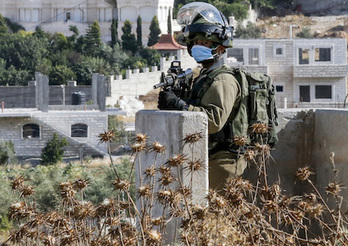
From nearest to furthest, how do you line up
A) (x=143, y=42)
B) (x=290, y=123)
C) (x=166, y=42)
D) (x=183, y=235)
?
(x=183, y=235)
(x=290, y=123)
(x=166, y=42)
(x=143, y=42)

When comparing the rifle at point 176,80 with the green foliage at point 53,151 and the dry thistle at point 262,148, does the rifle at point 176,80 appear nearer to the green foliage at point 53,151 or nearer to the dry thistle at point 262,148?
the dry thistle at point 262,148

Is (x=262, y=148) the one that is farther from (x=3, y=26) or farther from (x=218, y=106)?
(x=3, y=26)

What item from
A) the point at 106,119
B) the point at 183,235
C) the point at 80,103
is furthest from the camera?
the point at 80,103

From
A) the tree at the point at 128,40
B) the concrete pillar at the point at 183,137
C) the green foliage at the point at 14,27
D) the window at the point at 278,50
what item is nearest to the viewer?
the concrete pillar at the point at 183,137

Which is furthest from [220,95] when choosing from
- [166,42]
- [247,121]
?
[166,42]

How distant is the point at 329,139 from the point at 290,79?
Result: 153ft

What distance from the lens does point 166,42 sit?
270 ft

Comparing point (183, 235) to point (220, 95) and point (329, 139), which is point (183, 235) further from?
point (329, 139)

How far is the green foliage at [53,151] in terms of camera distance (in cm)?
4500

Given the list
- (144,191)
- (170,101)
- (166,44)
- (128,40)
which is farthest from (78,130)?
(144,191)

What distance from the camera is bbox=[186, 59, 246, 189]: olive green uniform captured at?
503cm

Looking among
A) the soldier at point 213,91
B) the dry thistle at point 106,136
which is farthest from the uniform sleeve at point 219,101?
the dry thistle at point 106,136

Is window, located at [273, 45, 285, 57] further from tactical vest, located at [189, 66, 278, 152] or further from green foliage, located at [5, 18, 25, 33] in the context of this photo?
green foliage, located at [5, 18, 25, 33]

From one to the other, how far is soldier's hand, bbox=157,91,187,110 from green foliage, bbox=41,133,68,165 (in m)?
39.9
